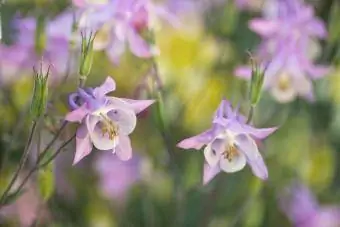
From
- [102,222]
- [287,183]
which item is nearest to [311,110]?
[287,183]

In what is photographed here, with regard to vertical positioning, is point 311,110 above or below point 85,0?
below

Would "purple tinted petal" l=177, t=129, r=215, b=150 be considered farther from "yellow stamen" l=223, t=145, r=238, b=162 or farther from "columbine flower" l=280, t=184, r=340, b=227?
"columbine flower" l=280, t=184, r=340, b=227

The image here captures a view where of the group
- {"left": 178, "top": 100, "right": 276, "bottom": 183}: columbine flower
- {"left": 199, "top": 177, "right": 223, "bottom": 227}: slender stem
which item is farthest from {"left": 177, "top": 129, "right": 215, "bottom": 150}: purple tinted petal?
{"left": 199, "top": 177, "right": 223, "bottom": 227}: slender stem

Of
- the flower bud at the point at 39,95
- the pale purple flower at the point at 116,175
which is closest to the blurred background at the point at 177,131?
the pale purple flower at the point at 116,175

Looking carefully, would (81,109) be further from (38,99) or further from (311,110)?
(311,110)

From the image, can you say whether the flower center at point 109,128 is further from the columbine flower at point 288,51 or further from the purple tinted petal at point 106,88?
the columbine flower at point 288,51

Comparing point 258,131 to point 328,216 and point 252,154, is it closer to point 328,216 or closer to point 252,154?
point 252,154
